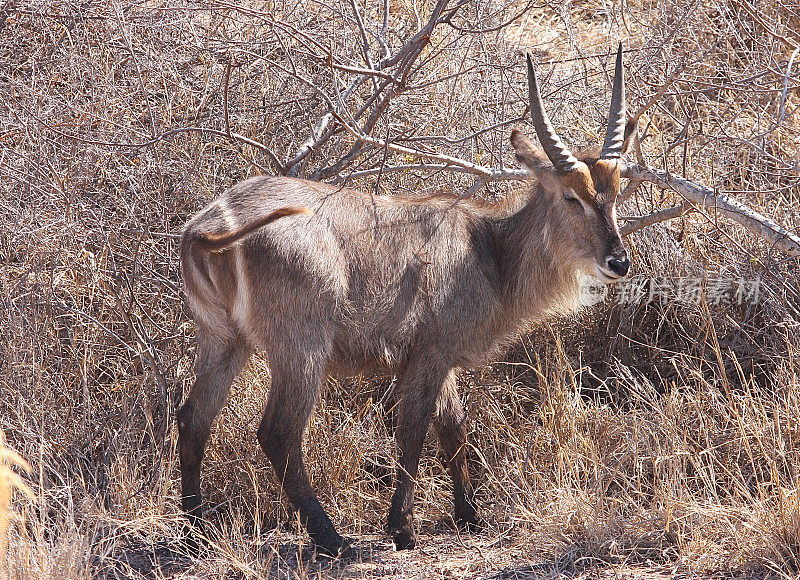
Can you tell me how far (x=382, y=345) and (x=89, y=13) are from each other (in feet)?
9.45

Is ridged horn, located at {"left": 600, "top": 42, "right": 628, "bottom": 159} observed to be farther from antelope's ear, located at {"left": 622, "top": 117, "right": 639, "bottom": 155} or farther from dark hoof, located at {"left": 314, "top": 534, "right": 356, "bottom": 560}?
dark hoof, located at {"left": 314, "top": 534, "right": 356, "bottom": 560}

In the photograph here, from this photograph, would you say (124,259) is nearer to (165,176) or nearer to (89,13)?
(165,176)

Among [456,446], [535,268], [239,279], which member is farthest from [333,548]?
[535,268]

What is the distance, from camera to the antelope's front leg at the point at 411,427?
4137 mm

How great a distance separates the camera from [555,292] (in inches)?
176

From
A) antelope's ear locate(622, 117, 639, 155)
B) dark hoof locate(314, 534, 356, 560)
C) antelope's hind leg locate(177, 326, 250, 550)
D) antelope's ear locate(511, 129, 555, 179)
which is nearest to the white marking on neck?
antelope's hind leg locate(177, 326, 250, 550)

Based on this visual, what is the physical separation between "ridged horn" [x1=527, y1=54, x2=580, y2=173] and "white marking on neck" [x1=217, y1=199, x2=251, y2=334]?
1380mm

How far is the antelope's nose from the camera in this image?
12.8ft

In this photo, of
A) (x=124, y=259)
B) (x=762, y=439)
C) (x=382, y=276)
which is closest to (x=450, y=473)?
(x=382, y=276)

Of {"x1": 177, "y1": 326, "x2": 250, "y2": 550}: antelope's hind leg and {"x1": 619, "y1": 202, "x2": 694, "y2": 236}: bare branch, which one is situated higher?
{"x1": 619, "y1": 202, "x2": 694, "y2": 236}: bare branch

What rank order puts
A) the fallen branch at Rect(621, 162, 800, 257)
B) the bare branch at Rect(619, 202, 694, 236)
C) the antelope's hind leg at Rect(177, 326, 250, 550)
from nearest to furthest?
the antelope's hind leg at Rect(177, 326, 250, 550) → the fallen branch at Rect(621, 162, 800, 257) → the bare branch at Rect(619, 202, 694, 236)

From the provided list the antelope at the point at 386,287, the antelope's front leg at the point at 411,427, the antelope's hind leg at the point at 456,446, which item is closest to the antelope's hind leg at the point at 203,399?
the antelope at the point at 386,287

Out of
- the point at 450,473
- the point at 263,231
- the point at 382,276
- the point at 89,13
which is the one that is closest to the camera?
the point at 263,231

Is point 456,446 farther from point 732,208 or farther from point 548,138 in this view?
point 732,208
